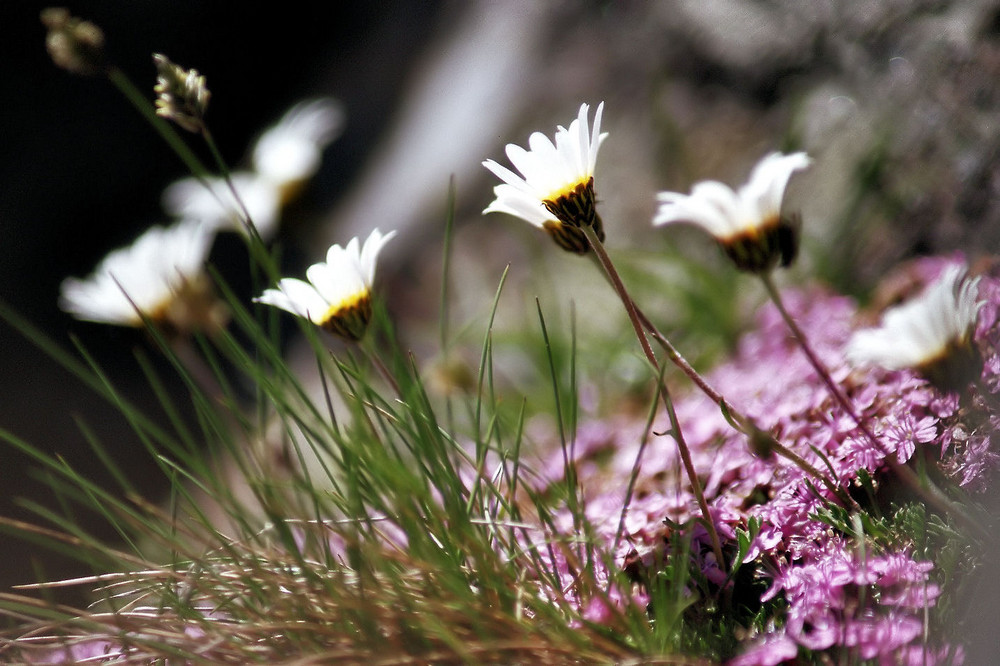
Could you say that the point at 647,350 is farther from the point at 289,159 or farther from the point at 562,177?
the point at 289,159

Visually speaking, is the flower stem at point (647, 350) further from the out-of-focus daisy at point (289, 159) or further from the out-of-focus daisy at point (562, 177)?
the out-of-focus daisy at point (289, 159)

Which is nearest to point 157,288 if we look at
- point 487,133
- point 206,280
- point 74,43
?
point 206,280

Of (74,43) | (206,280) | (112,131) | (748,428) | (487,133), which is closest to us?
(748,428)

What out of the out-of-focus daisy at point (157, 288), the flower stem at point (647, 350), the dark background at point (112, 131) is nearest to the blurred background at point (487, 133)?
the dark background at point (112, 131)

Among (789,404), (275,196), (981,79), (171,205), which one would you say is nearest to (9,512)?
(171,205)

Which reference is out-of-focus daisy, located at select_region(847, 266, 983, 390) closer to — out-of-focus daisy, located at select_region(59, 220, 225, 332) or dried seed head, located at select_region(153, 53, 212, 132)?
dried seed head, located at select_region(153, 53, 212, 132)
